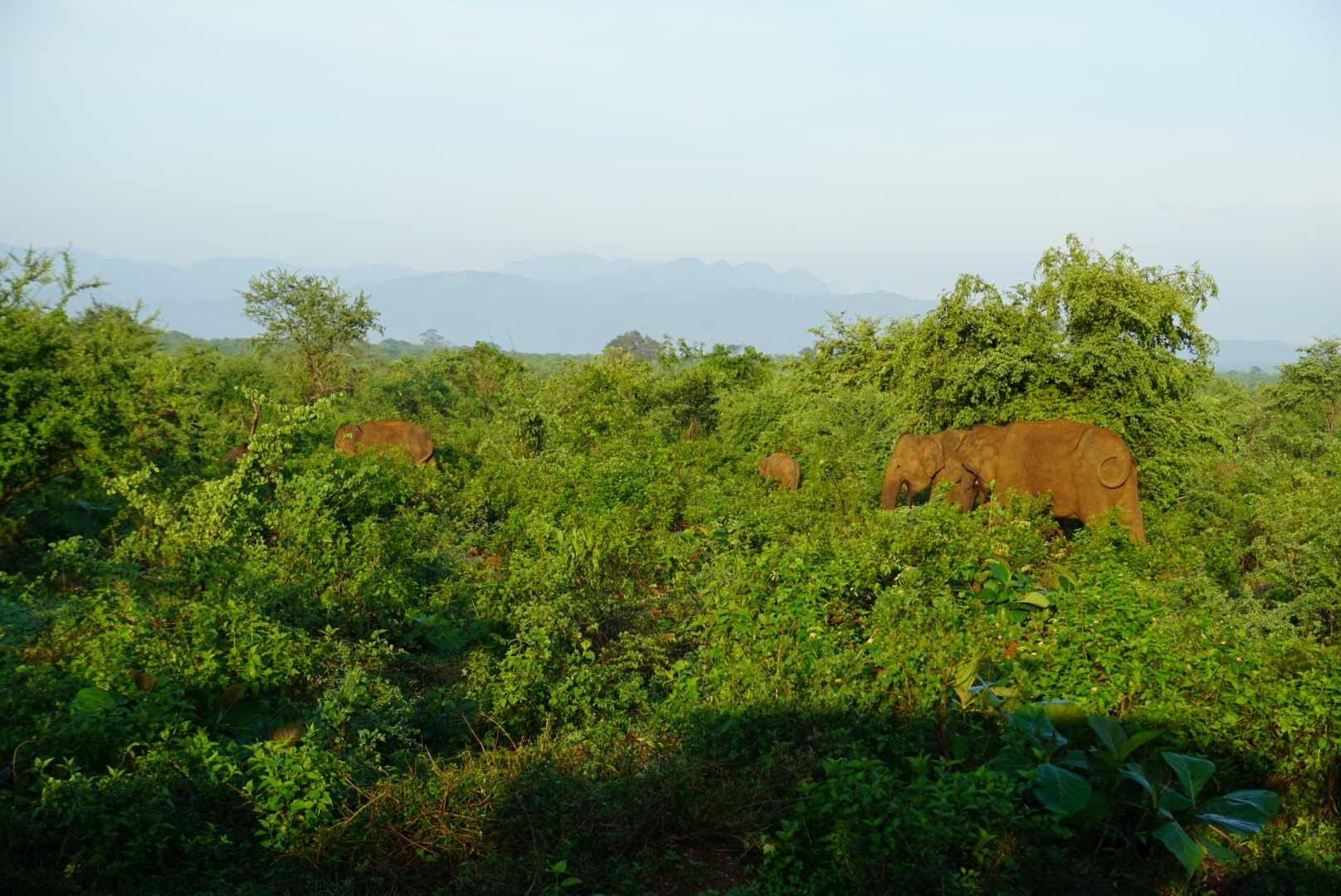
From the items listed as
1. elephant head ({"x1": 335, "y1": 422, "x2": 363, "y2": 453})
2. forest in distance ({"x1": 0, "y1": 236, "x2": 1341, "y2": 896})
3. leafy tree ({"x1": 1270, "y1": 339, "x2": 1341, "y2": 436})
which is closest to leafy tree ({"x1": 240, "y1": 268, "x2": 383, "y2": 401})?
elephant head ({"x1": 335, "y1": 422, "x2": 363, "y2": 453})

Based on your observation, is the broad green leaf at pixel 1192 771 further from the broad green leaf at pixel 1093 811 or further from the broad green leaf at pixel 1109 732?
the broad green leaf at pixel 1093 811

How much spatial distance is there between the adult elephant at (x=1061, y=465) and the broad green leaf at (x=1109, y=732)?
565 cm

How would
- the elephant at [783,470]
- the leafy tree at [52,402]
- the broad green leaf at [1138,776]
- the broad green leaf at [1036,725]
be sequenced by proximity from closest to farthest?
the broad green leaf at [1138,776]
the broad green leaf at [1036,725]
the leafy tree at [52,402]
the elephant at [783,470]

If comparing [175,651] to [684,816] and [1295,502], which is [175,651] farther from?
[1295,502]

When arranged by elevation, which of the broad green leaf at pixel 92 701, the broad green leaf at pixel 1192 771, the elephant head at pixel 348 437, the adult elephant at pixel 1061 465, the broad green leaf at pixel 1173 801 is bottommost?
the broad green leaf at pixel 1173 801

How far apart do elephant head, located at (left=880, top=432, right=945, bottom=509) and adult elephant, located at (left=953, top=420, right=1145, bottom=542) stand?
0.31 meters

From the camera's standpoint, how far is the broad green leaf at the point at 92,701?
4.93 m

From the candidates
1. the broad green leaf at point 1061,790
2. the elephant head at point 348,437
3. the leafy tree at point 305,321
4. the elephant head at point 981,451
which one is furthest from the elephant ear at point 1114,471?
the leafy tree at point 305,321

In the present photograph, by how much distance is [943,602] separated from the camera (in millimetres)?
5680

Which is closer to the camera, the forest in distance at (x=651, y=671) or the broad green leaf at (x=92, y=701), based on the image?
the forest in distance at (x=651, y=671)

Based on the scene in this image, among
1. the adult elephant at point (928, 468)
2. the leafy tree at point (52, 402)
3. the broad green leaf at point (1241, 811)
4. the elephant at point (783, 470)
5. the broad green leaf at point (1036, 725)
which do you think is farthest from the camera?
the elephant at point (783, 470)

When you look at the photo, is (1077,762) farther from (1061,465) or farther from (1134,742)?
(1061,465)

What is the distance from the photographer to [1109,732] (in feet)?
15.2

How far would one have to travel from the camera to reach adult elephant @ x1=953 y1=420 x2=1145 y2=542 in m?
10.3
